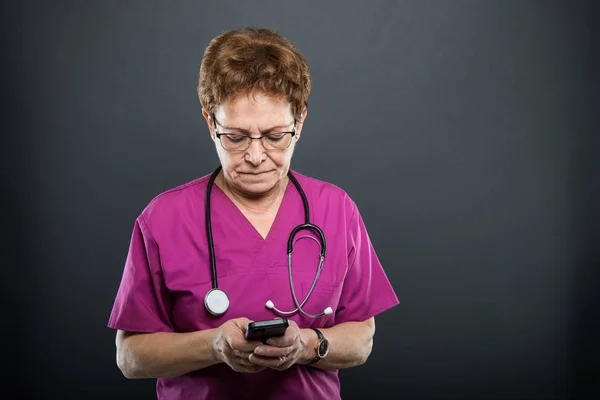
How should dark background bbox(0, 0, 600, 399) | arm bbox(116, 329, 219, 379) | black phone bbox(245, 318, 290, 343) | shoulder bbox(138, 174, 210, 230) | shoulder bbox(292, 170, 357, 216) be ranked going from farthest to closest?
dark background bbox(0, 0, 600, 399)
shoulder bbox(292, 170, 357, 216)
shoulder bbox(138, 174, 210, 230)
arm bbox(116, 329, 219, 379)
black phone bbox(245, 318, 290, 343)

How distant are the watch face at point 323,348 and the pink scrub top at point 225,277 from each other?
0.26 feet

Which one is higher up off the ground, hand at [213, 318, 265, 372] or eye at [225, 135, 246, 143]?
eye at [225, 135, 246, 143]

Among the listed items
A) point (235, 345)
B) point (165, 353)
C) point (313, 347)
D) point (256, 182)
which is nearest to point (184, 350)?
point (165, 353)

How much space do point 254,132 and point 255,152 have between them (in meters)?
0.04

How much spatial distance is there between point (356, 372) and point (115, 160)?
3.74 feet

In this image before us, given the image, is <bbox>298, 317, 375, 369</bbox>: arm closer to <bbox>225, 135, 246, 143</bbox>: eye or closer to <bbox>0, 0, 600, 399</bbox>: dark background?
<bbox>225, 135, 246, 143</bbox>: eye

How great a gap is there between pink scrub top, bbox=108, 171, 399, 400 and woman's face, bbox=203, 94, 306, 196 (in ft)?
0.32

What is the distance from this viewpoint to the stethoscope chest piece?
1.48 metres

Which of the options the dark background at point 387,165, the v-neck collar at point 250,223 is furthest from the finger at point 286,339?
the dark background at point 387,165

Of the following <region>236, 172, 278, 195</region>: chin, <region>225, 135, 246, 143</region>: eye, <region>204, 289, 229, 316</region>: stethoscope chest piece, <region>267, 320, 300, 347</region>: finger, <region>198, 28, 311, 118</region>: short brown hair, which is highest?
<region>198, 28, 311, 118</region>: short brown hair

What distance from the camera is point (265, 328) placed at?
4.28ft

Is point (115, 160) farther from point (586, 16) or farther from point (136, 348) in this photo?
point (586, 16)

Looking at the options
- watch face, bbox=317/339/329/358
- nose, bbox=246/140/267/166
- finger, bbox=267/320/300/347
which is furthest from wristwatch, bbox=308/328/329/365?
nose, bbox=246/140/267/166

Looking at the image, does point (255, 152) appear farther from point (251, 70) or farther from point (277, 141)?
point (251, 70)
